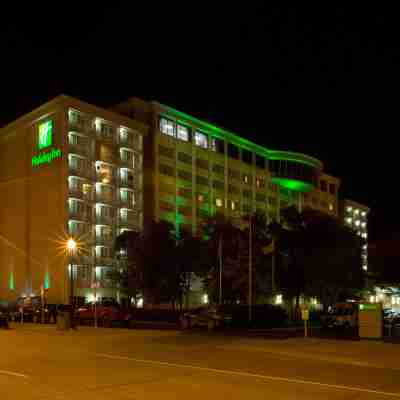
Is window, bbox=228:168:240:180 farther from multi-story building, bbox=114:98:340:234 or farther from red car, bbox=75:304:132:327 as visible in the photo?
red car, bbox=75:304:132:327

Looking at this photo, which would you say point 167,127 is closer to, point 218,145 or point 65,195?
point 218,145

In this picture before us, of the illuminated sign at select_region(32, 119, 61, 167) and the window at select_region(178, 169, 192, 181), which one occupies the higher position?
the illuminated sign at select_region(32, 119, 61, 167)

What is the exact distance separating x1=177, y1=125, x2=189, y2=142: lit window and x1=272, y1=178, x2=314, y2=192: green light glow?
82.3 feet

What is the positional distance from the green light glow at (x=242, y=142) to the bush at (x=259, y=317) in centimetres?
5091

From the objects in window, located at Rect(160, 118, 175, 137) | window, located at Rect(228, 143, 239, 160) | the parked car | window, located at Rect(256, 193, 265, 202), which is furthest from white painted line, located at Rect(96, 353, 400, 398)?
window, located at Rect(256, 193, 265, 202)

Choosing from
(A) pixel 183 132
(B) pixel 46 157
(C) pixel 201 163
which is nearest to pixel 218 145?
(C) pixel 201 163

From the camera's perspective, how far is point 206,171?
3730 inches

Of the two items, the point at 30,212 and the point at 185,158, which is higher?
the point at 185,158

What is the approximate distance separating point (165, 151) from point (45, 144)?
19.0 meters

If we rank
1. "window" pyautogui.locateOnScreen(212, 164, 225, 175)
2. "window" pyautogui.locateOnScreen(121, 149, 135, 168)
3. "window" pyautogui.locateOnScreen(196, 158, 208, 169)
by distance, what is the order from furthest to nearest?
"window" pyautogui.locateOnScreen(212, 164, 225, 175) → "window" pyautogui.locateOnScreen(196, 158, 208, 169) → "window" pyautogui.locateOnScreen(121, 149, 135, 168)

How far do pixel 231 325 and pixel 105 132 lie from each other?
48247 millimetres

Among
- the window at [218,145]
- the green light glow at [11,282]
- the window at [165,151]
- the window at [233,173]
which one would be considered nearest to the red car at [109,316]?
the green light glow at [11,282]

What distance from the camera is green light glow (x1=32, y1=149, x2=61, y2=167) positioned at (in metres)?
73.4

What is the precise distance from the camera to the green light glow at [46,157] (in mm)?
73438
